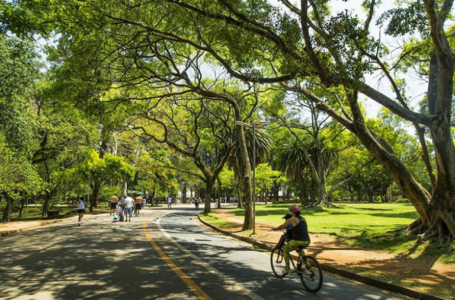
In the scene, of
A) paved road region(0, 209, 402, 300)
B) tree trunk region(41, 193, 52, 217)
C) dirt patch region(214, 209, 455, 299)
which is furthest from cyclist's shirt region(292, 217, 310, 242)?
tree trunk region(41, 193, 52, 217)

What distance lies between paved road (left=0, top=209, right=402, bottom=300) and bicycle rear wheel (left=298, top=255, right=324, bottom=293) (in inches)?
5.9

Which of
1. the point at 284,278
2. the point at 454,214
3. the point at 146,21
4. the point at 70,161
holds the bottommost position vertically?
the point at 284,278

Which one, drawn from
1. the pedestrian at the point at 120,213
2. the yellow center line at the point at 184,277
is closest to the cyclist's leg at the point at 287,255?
the yellow center line at the point at 184,277

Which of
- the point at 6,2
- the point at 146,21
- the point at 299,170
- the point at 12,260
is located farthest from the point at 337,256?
the point at 299,170

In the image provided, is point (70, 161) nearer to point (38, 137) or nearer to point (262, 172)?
point (38, 137)

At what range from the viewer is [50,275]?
689 cm

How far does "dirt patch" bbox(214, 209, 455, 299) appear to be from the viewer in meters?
6.56

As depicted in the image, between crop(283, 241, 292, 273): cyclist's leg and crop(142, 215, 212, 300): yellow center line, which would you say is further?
crop(283, 241, 292, 273): cyclist's leg

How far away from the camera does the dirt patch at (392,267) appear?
6559 millimetres

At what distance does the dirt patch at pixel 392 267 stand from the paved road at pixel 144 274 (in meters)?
0.92

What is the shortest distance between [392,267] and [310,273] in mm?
3241

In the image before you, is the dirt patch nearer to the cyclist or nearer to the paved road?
the paved road

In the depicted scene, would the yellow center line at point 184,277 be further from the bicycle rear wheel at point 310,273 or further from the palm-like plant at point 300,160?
the palm-like plant at point 300,160

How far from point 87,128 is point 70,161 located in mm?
8211
